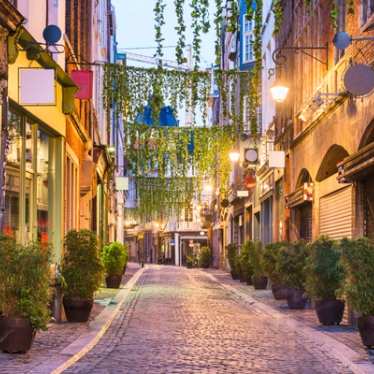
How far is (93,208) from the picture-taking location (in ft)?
117

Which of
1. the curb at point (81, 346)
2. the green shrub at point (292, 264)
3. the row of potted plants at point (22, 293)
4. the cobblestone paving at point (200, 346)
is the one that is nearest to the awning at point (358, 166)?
the cobblestone paving at point (200, 346)

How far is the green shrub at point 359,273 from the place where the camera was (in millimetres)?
12820

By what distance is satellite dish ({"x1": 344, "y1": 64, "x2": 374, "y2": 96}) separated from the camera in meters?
15.6

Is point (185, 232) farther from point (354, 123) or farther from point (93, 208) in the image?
point (354, 123)

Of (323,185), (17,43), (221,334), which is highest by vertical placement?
(17,43)

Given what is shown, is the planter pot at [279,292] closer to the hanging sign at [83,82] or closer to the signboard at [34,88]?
the hanging sign at [83,82]

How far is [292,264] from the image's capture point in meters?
20.8

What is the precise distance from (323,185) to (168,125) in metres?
9.62

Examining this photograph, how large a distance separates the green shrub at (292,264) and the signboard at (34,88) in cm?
759

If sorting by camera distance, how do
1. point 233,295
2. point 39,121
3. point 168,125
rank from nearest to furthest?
1. point 39,121
2. point 233,295
3. point 168,125

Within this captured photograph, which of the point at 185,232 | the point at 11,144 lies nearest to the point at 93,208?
the point at 11,144

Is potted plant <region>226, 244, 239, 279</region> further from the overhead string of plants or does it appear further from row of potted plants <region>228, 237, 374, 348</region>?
row of potted plants <region>228, 237, 374, 348</region>

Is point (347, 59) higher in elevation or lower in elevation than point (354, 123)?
higher

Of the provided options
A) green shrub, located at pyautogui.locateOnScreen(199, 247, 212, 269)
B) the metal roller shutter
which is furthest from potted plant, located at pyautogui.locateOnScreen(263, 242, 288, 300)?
green shrub, located at pyautogui.locateOnScreen(199, 247, 212, 269)
